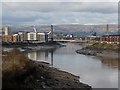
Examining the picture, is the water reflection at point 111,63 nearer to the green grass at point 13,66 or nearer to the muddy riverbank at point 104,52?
the muddy riverbank at point 104,52

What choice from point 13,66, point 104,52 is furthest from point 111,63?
point 13,66

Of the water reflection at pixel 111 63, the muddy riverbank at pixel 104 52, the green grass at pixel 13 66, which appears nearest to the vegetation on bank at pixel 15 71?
the green grass at pixel 13 66

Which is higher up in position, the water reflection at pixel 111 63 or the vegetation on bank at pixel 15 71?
the vegetation on bank at pixel 15 71

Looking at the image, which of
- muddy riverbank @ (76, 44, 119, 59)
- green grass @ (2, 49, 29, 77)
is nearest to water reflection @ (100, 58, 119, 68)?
muddy riverbank @ (76, 44, 119, 59)

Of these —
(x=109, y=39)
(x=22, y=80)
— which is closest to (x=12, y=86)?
(x=22, y=80)

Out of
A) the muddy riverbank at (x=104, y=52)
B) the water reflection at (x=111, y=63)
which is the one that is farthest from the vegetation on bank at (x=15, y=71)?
the muddy riverbank at (x=104, y=52)

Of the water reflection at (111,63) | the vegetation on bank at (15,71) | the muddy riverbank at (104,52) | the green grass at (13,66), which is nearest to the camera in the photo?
the vegetation on bank at (15,71)

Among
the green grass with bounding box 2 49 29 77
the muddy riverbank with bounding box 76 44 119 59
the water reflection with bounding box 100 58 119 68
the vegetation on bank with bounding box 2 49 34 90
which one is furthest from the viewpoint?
the muddy riverbank with bounding box 76 44 119 59

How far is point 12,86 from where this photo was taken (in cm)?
450

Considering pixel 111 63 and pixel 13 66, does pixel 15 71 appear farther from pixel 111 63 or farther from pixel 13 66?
pixel 111 63

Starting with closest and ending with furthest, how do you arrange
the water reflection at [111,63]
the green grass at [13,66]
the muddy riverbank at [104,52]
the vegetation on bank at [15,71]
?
the vegetation on bank at [15,71] → the green grass at [13,66] → the water reflection at [111,63] → the muddy riverbank at [104,52]

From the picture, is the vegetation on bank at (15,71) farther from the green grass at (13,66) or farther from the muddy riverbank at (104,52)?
the muddy riverbank at (104,52)

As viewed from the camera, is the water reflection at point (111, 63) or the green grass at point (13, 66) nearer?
the green grass at point (13, 66)

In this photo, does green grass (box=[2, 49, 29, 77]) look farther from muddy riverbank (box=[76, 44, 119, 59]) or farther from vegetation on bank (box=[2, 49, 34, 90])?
muddy riverbank (box=[76, 44, 119, 59])
